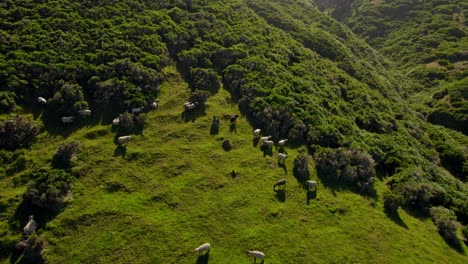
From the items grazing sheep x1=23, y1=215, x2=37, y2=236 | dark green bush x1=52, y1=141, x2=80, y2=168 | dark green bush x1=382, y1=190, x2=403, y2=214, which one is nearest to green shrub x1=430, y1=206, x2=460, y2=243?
dark green bush x1=382, y1=190, x2=403, y2=214

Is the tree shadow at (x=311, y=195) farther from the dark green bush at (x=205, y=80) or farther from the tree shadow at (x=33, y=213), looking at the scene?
the tree shadow at (x=33, y=213)

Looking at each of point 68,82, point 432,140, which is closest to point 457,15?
point 432,140

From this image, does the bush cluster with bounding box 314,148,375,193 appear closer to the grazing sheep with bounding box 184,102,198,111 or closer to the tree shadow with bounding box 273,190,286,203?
the tree shadow with bounding box 273,190,286,203

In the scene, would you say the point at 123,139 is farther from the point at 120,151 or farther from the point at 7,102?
the point at 7,102

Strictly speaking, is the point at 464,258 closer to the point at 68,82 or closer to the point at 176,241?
the point at 176,241

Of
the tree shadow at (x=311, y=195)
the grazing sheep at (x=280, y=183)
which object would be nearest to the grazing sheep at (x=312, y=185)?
the tree shadow at (x=311, y=195)
